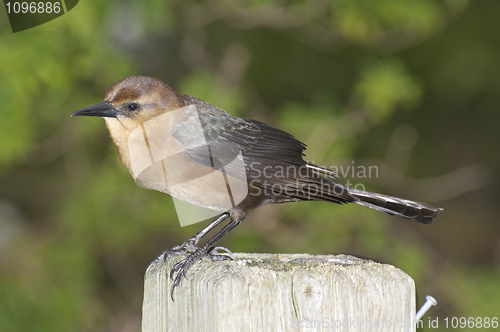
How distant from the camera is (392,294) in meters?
1.88

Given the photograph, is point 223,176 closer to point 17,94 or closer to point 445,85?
point 17,94

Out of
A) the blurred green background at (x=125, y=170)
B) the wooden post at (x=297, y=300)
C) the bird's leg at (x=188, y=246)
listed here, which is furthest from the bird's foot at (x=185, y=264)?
the blurred green background at (x=125, y=170)

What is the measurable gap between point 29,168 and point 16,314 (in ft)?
8.47

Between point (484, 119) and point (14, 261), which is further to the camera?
point (484, 119)

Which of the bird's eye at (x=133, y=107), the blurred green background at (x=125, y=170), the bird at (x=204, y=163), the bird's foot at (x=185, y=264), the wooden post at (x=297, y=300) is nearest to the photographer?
the wooden post at (x=297, y=300)

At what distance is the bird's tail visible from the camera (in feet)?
10.2

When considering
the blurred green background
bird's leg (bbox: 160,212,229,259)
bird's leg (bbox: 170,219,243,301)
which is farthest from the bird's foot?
the blurred green background

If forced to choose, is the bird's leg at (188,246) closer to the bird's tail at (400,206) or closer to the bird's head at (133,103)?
the bird's head at (133,103)

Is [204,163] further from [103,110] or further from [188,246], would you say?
[103,110]

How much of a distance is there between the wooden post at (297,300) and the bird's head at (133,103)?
160cm

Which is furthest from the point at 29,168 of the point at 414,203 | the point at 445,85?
the point at 445,85

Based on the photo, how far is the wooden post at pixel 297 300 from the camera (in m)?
1.80

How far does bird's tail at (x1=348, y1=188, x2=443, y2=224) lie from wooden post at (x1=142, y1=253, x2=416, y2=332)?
1227mm

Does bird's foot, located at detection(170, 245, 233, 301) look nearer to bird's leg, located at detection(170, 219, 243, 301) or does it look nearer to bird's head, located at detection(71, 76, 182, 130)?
bird's leg, located at detection(170, 219, 243, 301)
